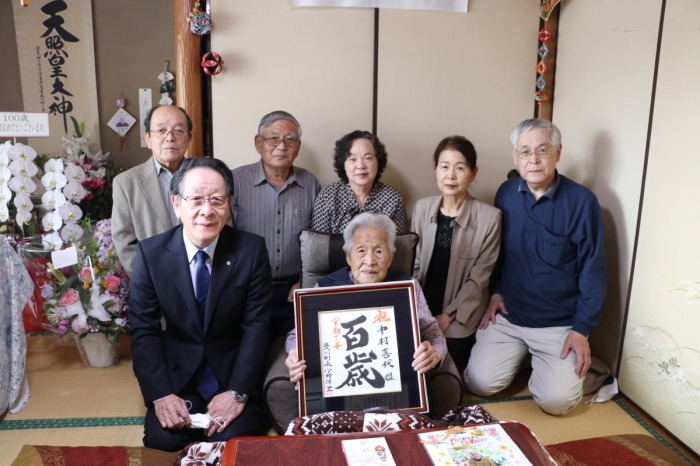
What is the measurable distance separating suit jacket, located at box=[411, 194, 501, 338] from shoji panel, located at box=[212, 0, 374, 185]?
888mm

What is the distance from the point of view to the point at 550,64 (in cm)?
325

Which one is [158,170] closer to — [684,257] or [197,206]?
[197,206]

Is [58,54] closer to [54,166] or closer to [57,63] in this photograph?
[57,63]

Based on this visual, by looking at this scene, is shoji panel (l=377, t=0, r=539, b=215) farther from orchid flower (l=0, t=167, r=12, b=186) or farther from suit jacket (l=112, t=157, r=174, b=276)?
orchid flower (l=0, t=167, r=12, b=186)

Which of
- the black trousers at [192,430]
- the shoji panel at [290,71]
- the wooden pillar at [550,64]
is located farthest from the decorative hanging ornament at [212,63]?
the wooden pillar at [550,64]

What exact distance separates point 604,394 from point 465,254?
39.2 inches

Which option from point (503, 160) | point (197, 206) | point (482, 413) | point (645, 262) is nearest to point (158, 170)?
point (197, 206)

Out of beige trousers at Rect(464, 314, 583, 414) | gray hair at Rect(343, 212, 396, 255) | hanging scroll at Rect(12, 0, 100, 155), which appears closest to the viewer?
gray hair at Rect(343, 212, 396, 255)

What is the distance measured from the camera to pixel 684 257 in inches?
87.4

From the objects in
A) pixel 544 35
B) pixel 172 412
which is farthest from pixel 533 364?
pixel 544 35

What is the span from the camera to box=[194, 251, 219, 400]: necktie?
2039 mm

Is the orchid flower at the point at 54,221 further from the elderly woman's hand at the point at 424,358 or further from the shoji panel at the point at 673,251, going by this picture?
the shoji panel at the point at 673,251

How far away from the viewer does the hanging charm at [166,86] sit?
373cm

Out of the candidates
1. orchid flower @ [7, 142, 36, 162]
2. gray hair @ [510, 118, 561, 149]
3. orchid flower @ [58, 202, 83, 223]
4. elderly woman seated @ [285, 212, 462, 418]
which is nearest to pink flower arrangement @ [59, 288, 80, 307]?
orchid flower @ [58, 202, 83, 223]
